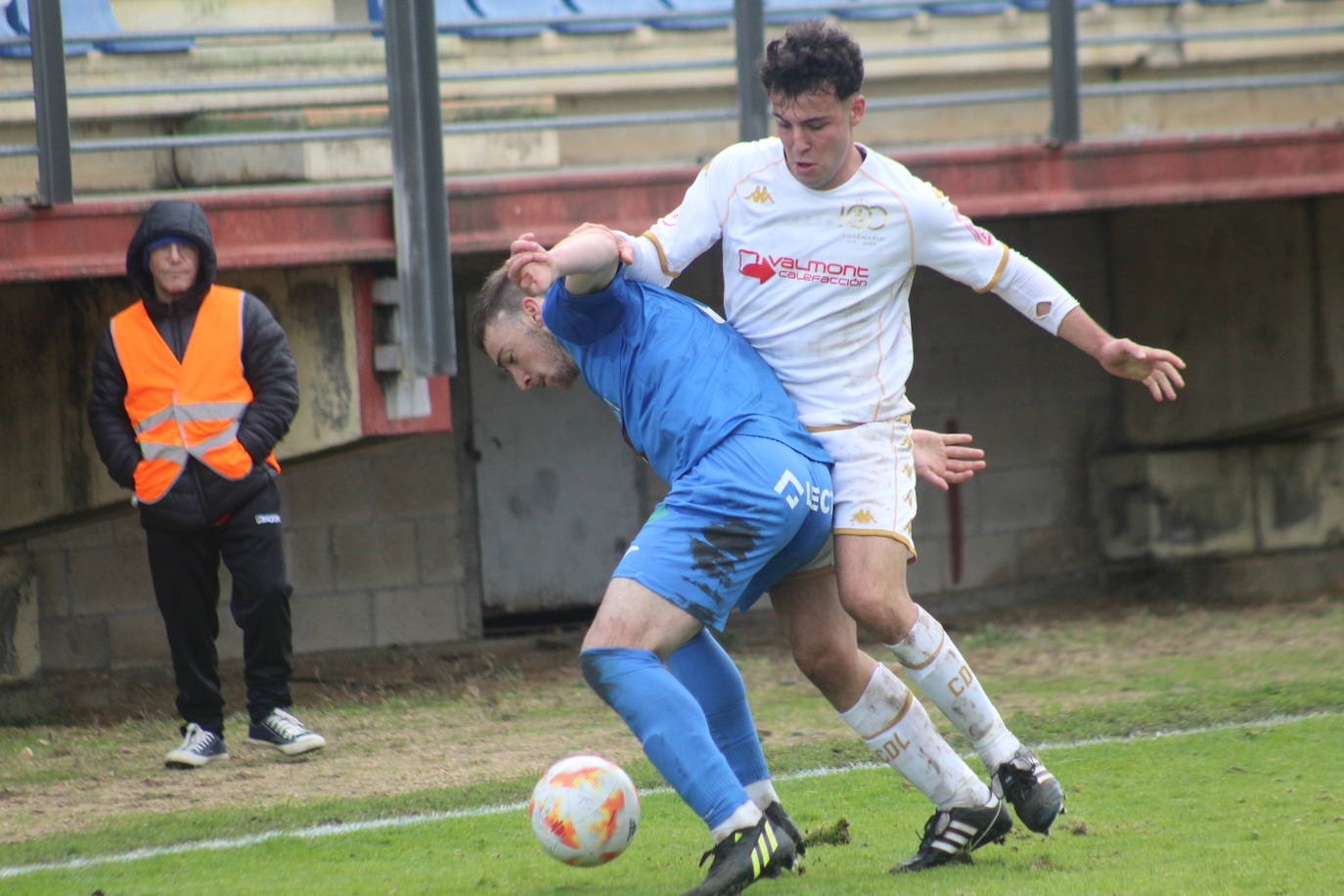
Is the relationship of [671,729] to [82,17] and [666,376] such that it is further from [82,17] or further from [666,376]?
[82,17]

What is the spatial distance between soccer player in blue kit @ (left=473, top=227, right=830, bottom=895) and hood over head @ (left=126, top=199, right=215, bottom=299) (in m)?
2.36

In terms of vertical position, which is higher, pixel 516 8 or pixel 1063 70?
pixel 516 8

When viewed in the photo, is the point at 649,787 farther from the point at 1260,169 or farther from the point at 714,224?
the point at 1260,169

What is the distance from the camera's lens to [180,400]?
6328 millimetres

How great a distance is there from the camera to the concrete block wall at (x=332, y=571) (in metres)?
8.79

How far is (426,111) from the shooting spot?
288 inches

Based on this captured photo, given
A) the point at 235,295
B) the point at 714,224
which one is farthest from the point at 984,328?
the point at 714,224

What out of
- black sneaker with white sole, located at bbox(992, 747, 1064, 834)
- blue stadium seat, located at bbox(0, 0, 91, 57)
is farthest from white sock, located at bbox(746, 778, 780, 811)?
blue stadium seat, located at bbox(0, 0, 91, 57)

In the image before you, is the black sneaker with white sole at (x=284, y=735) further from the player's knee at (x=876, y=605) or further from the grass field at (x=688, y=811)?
the player's knee at (x=876, y=605)

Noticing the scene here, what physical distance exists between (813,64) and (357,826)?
2.70m

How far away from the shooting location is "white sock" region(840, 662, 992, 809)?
4281 millimetres

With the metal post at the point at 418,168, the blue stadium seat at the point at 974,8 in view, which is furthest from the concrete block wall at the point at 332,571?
the blue stadium seat at the point at 974,8

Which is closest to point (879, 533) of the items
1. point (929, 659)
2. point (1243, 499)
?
point (929, 659)

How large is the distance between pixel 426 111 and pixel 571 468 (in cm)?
312
